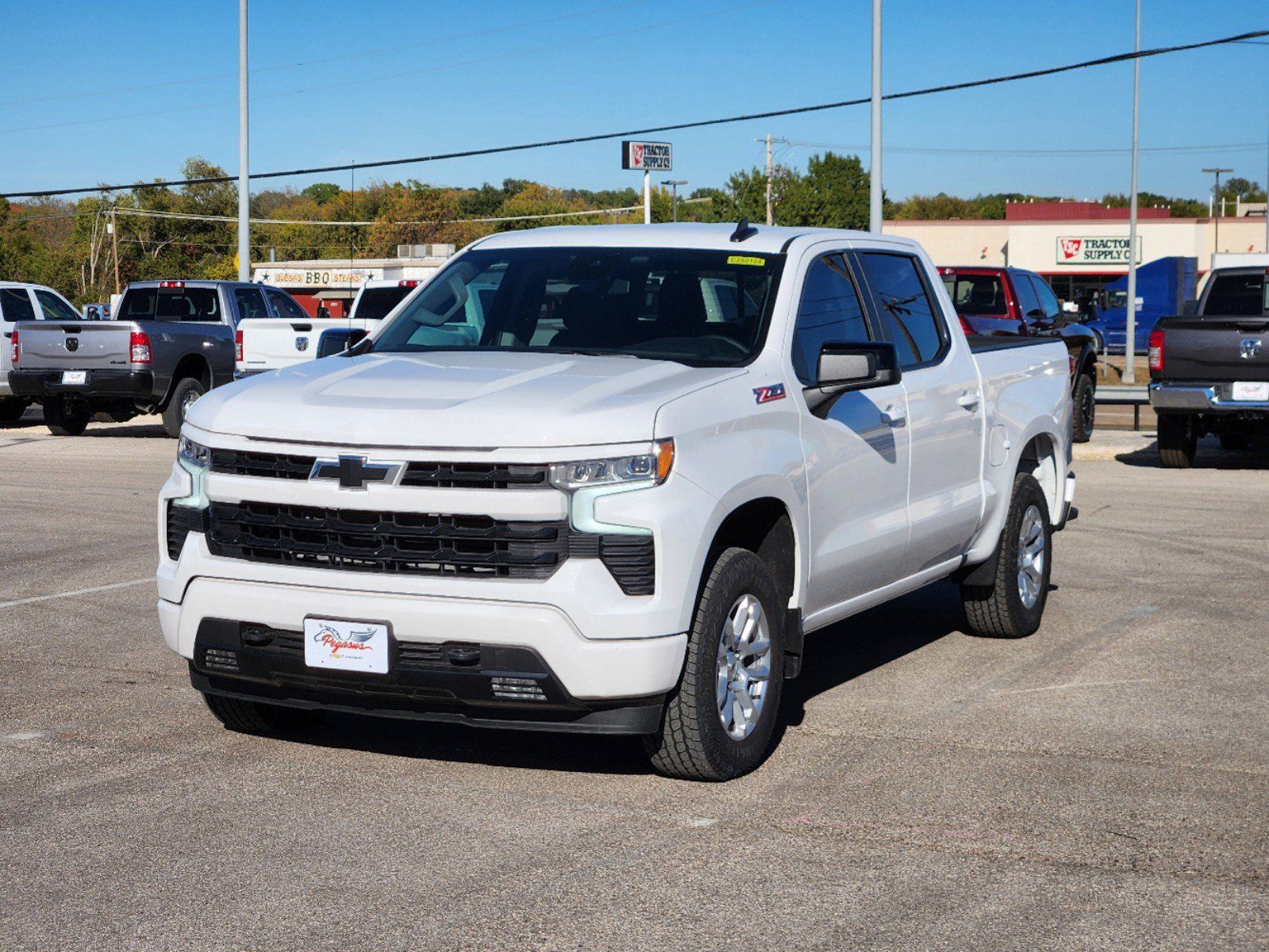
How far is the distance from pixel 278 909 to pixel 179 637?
1.54 meters

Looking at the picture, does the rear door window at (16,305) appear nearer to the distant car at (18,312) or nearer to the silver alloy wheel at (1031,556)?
the distant car at (18,312)

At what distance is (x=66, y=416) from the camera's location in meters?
23.2

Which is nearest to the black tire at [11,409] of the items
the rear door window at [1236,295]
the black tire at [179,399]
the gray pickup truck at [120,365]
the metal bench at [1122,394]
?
the gray pickup truck at [120,365]

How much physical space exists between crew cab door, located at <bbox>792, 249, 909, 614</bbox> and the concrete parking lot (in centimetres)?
65

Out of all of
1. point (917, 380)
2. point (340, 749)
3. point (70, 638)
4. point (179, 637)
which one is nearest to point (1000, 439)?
point (917, 380)

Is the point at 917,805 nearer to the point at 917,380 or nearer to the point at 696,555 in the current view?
the point at 696,555

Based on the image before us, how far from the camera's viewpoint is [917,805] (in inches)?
220

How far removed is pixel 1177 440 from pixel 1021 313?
3.11 m

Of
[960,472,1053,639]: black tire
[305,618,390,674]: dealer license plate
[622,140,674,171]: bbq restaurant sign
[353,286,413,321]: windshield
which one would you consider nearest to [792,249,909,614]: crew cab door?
[960,472,1053,639]: black tire

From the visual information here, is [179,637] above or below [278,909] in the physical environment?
above

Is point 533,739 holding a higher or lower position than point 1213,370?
lower

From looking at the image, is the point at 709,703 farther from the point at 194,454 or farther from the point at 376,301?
the point at 376,301

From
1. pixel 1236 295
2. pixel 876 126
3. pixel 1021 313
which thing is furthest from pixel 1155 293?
pixel 1236 295

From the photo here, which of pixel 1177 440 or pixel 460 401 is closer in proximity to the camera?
pixel 460 401
